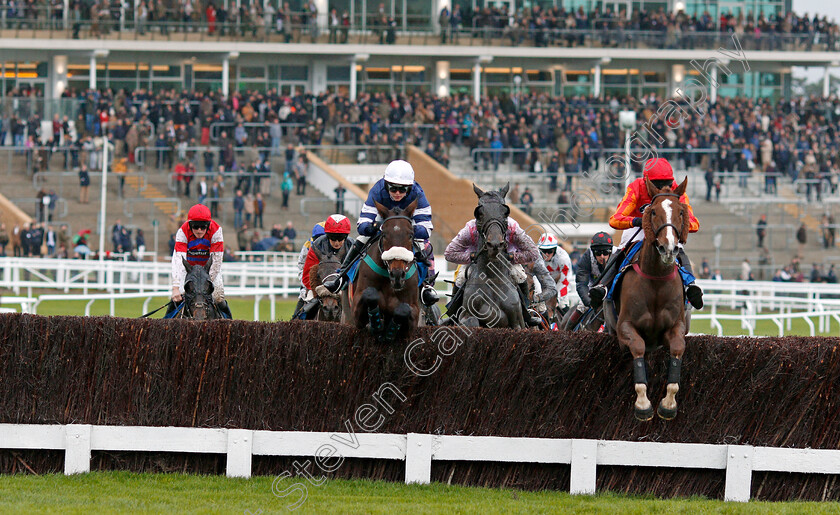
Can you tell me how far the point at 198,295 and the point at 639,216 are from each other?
3.85m

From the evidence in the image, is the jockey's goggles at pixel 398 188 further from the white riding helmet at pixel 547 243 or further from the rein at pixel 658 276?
the white riding helmet at pixel 547 243

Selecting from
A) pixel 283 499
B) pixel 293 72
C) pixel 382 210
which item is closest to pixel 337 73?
pixel 293 72

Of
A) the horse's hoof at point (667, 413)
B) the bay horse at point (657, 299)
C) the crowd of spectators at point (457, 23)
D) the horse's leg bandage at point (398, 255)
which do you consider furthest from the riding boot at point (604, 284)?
the crowd of spectators at point (457, 23)

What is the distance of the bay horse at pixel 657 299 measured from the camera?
761cm

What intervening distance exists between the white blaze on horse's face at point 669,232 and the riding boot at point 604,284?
914mm

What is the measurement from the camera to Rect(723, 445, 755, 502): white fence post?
7.71 metres

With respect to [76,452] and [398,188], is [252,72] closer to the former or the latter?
[398,188]

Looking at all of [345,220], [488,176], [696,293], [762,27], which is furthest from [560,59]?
[696,293]

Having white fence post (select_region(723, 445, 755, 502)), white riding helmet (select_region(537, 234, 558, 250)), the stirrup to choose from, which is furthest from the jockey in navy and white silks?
white riding helmet (select_region(537, 234, 558, 250))

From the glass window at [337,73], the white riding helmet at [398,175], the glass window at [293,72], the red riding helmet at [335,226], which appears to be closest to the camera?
the white riding helmet at [398,175]

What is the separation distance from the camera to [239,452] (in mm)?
7809

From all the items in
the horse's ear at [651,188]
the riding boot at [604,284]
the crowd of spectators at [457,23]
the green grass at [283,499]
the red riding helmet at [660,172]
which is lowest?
the green grass at [283,499]

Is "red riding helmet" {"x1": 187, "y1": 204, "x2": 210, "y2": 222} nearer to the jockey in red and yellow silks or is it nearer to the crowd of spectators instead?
the jockey in red and yellow silks

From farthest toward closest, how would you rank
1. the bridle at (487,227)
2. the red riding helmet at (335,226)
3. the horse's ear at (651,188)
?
the red riding helmet at (335,226), the bridle at (487,227), the horse's ear at (651,188)
